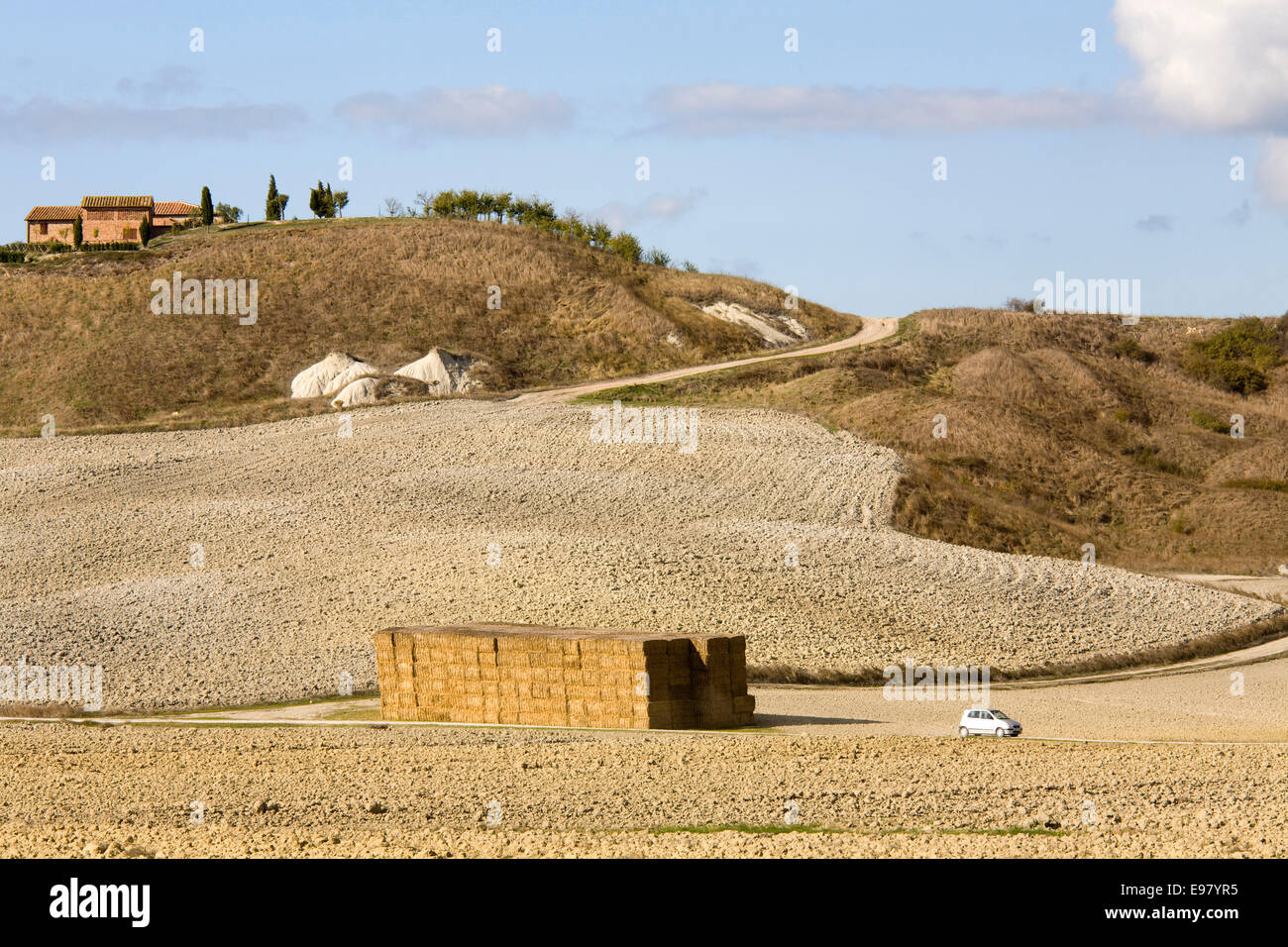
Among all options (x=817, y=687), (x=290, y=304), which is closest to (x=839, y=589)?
(x=817, y=687)

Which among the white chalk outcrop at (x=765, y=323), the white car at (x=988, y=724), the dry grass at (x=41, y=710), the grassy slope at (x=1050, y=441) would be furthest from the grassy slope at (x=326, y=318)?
the white car at (x=988, y=724)

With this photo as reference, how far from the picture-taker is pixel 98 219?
113 meters

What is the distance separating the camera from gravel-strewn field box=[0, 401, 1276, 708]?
3102cm

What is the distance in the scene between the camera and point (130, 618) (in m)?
31.7

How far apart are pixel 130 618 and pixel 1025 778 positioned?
21.9 meters

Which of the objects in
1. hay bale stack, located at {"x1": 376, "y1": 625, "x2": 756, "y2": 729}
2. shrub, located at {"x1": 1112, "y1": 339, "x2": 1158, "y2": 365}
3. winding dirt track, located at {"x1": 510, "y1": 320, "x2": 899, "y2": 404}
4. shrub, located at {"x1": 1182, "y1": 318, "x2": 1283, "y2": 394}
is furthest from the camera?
shrub, located at {"x1": 1112, "y1": 339, "x2": 1158, "y2": 365}

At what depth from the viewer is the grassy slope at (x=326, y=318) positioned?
237 ft

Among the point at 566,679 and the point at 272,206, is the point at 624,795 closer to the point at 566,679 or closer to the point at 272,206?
the point at 566,679

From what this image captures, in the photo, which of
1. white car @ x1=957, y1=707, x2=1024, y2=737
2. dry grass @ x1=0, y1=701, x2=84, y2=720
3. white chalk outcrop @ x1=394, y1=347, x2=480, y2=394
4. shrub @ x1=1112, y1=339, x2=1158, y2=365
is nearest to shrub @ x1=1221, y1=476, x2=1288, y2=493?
shrub @ x1=1112, y1=339, x2=1158, y2=365

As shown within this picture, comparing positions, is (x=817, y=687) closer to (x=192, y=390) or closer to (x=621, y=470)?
(x=621, y=470)

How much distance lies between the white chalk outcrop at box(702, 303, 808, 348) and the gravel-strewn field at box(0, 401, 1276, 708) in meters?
34.7

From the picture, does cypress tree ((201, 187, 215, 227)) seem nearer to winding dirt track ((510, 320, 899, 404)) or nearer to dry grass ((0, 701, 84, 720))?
winding dirt track ((510, 320, 899, 404))

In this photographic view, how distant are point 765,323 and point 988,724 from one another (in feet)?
220

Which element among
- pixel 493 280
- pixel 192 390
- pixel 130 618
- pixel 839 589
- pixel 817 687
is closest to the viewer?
pixel 817 687
